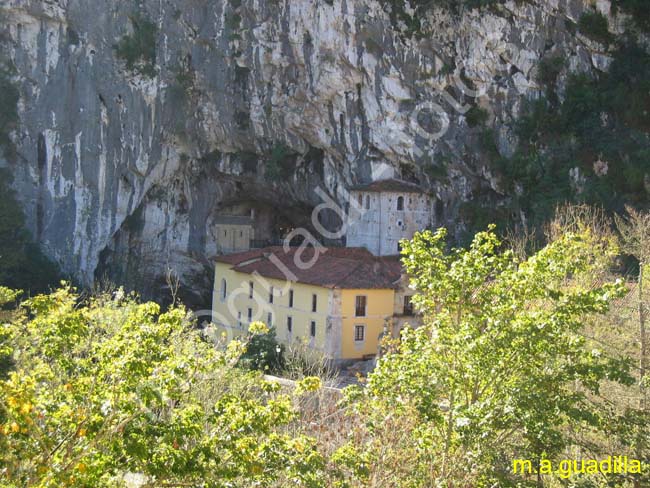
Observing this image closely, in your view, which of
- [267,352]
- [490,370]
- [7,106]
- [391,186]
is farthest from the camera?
[7,106]

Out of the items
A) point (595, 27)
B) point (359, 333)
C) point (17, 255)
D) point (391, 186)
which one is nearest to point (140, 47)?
point (17, 255)

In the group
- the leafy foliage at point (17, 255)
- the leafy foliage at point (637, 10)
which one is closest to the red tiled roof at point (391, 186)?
the leafy foliage at point (637, 10)

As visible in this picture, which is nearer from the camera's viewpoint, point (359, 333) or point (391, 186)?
point (359, 333)

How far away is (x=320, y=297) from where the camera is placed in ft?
122

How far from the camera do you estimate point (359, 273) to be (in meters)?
37.5

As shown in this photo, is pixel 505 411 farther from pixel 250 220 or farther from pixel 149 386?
pixel 250 220

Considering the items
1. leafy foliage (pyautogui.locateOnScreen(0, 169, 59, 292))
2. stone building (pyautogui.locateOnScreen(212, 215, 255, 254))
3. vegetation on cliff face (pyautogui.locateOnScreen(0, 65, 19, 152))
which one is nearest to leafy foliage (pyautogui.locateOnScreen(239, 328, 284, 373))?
leafy foliage (pyautogui.locateOnScreen(0, 169, 59, 292))

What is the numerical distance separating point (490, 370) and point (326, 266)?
25693 millimetres

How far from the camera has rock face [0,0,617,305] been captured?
136 feet

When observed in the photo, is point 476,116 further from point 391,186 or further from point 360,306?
point 360,306

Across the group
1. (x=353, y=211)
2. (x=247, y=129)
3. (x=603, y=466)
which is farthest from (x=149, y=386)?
(x=247, y=129)

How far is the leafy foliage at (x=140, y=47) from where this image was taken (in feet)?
160

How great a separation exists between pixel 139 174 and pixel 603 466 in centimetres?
3942

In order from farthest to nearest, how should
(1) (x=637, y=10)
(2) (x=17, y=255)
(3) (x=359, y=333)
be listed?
(2) (x=17, y=255)
(3) (x=359, y=333)
(1) (x=637, y=10)
